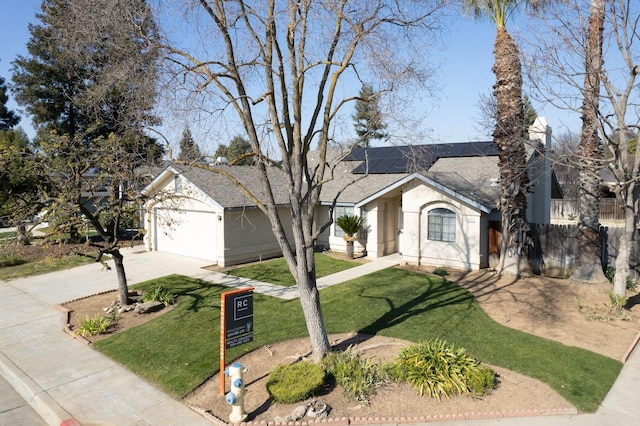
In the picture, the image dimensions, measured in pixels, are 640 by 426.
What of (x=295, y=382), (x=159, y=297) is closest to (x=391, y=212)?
(x=159, y=297)

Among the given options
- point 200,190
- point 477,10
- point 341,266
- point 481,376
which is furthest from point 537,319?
point 200,190

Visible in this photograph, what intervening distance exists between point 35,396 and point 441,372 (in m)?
7.24

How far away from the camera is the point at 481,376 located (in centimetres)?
757

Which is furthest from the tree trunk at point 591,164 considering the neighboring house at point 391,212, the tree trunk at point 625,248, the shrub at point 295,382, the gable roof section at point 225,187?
the gable roof section at point 225,187

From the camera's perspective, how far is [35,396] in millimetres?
7902

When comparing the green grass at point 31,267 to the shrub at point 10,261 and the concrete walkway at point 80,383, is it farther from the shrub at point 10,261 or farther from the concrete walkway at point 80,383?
the concrete walkway at point 80,383

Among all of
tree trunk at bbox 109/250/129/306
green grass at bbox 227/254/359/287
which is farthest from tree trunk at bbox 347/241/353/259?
tree trunk at bbox 109/250/129/306

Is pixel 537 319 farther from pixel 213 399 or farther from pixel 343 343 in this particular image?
pixel 213 399

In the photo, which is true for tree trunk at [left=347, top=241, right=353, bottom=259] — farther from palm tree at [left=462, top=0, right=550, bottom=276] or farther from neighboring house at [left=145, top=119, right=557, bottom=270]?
palm tree at [left=462, top=0, right=550, bottom=276]

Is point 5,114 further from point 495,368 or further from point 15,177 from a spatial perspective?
point 495,368

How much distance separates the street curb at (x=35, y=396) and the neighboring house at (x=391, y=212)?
6820 millimetres

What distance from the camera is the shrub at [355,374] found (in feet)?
24.3

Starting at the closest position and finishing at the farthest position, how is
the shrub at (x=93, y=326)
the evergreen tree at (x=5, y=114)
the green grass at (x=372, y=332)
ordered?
the green grass at (x=372, y=332), the shrub at (x=93, y=326), the evergreen tree at (x=5, y=114)

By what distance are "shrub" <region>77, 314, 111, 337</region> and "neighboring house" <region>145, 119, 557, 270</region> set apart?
4.53 meters
